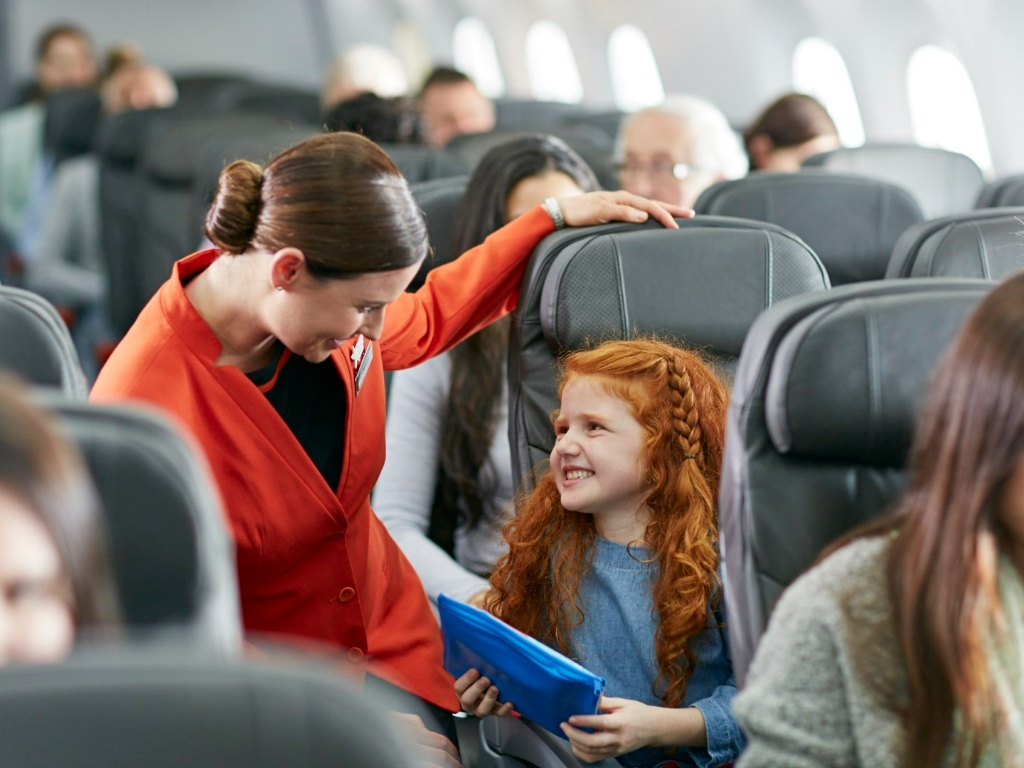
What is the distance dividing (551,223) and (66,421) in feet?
3.58

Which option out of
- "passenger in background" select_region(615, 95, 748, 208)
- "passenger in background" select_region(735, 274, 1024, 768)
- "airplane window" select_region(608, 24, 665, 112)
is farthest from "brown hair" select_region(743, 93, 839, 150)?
"airplane window" select_region(608, 24, 665, 112)

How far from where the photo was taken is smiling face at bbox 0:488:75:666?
833mm

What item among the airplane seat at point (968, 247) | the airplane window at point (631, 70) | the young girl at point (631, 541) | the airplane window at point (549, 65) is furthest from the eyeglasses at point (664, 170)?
the airplane window at point (549, 65)

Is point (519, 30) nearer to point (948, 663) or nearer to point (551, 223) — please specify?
point (551, 223)

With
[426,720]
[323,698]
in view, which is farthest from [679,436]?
[323,698]

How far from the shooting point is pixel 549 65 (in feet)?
34.3

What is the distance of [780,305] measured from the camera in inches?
53.7

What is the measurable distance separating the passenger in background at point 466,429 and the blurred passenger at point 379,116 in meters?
1.77

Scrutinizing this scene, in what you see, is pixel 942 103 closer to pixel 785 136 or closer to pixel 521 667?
pixel 785 136

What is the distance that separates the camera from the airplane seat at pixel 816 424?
130cm

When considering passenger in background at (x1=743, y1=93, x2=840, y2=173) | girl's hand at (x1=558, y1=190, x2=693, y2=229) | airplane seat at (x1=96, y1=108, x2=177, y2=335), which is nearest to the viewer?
girl's hand at (x1=558, y1=190, x2=693, y2=229)

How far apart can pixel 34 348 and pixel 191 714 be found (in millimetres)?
1083

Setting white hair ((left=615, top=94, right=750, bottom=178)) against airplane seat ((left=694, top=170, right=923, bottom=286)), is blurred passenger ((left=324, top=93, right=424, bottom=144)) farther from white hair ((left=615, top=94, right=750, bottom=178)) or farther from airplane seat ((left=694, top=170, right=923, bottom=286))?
airplane seat ((left=694, top=170, right=923, bottom=286))

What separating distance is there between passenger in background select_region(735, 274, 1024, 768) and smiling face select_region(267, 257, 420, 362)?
679 millimetres
